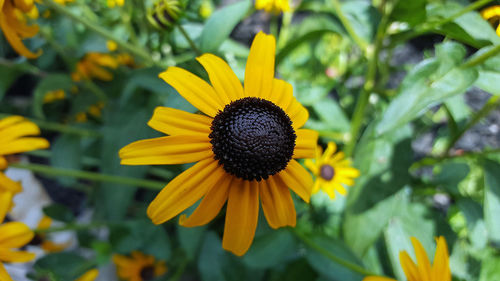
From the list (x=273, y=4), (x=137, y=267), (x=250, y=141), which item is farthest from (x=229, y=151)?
(x=137, y=267)

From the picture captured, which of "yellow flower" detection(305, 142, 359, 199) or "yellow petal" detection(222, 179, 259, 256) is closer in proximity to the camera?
"yellow petal" detection(222, 179, 259, 256)

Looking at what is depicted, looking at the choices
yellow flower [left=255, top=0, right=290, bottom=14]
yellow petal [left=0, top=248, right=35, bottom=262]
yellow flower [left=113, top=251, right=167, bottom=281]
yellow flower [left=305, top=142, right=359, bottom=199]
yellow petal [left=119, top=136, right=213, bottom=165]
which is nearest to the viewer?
yellow petal [left=119, top=136, right=213, bottom=165]

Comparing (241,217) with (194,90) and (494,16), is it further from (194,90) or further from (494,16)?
(494,16)

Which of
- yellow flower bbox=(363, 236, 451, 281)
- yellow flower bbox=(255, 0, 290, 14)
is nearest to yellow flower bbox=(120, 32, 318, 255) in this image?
yellow flower bbox=(363, 236, 451, 281)

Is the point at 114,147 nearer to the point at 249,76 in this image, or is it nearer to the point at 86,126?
the point at 86,126

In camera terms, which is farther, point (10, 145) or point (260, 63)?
point (10, 145)

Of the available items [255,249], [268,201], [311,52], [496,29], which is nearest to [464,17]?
[496,29]

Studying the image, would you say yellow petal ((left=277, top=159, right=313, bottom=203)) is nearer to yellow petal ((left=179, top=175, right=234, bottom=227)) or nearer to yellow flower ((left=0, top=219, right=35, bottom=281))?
yellow petal ((left=179, top=175, right=234, bottom=227))

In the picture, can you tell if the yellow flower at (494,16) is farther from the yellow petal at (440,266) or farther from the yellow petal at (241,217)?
the yellow petal at (241,217)
